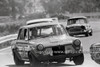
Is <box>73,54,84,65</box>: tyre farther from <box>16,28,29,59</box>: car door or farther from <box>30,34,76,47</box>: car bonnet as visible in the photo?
<box>16,28,29,59</box>: car door

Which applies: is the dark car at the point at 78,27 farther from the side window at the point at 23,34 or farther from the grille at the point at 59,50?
the grille at the point at 59,50

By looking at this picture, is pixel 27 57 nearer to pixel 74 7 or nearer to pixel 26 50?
pixel 26 50

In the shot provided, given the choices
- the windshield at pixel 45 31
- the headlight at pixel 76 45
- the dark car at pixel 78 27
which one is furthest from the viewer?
the dark car at pixel 78 27

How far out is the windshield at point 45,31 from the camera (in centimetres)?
1367

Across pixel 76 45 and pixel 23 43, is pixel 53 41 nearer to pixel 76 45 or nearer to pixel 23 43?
pixel 76 45

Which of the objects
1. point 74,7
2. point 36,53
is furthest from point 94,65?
point 74,7

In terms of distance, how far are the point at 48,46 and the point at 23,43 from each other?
1.30 meters

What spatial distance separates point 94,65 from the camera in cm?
1321

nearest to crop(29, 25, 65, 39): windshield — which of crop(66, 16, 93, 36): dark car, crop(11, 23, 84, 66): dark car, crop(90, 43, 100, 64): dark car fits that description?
crop(11, 23, 84, 66): dark car

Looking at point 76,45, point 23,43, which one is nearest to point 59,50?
point 76,45

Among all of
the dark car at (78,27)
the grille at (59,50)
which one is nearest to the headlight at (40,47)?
the grille at (59,50)

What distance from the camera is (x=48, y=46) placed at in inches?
492

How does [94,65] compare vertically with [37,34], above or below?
below

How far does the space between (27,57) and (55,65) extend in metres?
1.08
